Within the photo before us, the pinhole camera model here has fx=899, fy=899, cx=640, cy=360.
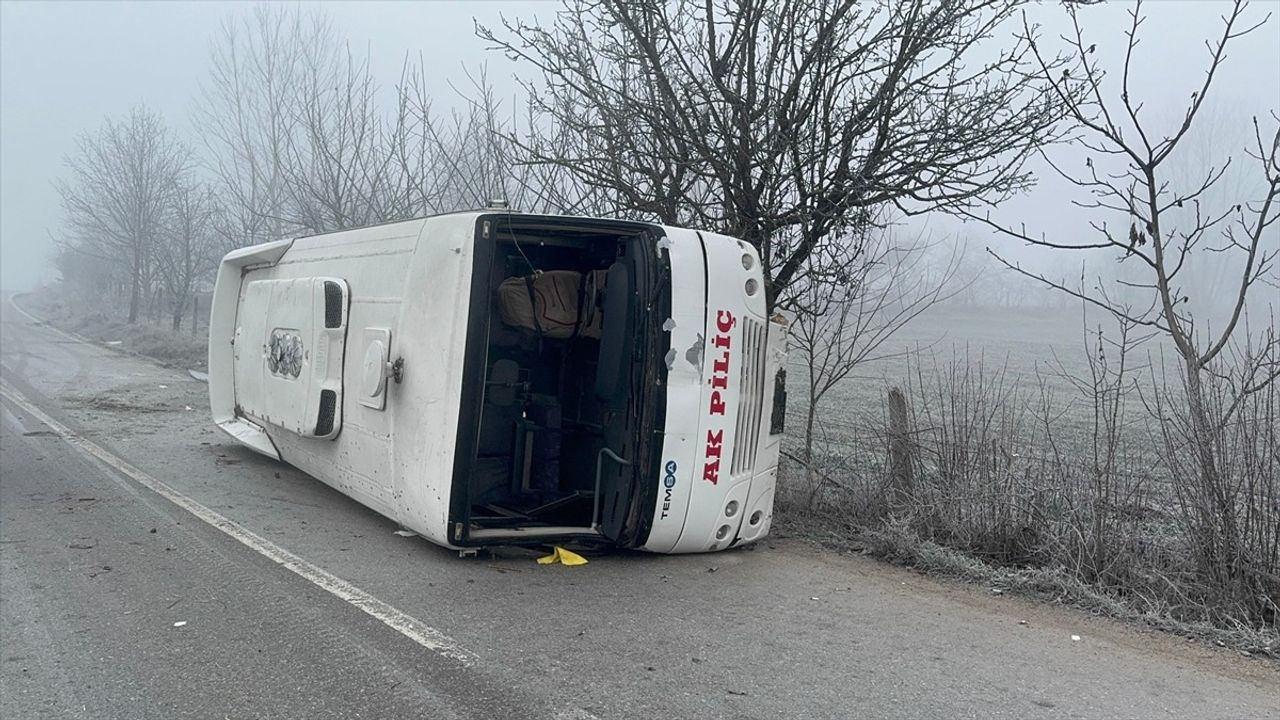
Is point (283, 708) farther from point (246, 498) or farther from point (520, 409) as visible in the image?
point (246, 498)

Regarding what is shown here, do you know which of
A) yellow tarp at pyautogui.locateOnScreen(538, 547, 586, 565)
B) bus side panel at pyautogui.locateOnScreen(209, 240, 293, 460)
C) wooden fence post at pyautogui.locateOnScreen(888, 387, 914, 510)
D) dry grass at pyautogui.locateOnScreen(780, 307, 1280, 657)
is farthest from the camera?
bus side panel at pyautogui.locateOnScreen(209, 240, 293, 460)

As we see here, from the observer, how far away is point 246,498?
7.03 metres

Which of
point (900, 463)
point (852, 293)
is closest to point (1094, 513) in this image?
point (900, 463)

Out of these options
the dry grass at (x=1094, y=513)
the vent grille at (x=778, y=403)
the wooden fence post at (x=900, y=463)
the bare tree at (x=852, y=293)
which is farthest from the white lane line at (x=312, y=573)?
the bare tree at (x=852, y=293)

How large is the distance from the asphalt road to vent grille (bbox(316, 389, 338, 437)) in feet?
2.11

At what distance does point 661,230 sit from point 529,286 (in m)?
1.16

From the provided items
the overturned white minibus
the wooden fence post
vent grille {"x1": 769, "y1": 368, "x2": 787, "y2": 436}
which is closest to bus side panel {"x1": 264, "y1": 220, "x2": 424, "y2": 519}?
the overturned white minibus

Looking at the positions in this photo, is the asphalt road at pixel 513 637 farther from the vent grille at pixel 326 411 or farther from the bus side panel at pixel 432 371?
the vent grille at pixel 326 411

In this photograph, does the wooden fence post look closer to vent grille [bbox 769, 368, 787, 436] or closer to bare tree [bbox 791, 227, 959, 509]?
bare tree [bbox 791, 227, 959, 509]

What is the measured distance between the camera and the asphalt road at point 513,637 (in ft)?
11.6

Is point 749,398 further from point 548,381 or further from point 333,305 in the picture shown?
point 333,305

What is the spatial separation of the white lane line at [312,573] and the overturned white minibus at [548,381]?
0.68 m

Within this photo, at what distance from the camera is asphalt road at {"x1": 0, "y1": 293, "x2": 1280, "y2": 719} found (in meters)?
3.54

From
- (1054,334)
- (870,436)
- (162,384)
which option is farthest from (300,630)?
(1054,334)
